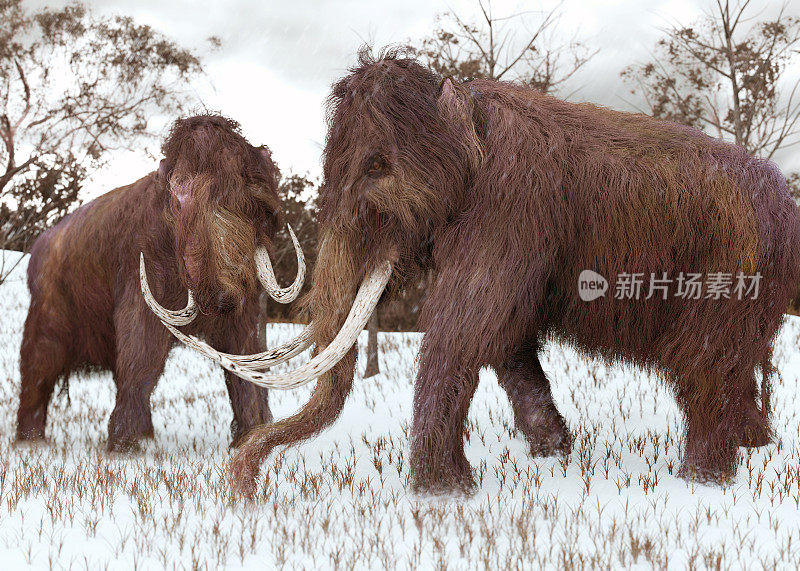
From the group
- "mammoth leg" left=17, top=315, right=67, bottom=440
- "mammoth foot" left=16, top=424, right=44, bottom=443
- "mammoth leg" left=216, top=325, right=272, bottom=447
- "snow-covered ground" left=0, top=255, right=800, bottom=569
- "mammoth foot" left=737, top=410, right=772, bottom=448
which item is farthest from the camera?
"mammoth foot" left=16, top=424, right=44, bottom=443

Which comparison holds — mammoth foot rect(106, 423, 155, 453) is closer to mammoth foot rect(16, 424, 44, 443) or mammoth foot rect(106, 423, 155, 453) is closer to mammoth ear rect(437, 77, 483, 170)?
mammoth foot rect(16, 424, 44, 443)

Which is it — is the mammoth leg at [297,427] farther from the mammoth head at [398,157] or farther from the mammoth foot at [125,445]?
the mammoth foot at [125,445]

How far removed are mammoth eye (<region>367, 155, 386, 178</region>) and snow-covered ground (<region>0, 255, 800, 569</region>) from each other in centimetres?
144

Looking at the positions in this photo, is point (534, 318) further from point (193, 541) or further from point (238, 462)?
point (193, 541)

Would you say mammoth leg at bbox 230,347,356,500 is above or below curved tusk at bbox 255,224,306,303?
below

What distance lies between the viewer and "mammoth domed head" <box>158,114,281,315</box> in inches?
168

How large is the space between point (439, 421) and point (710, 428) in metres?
1.29

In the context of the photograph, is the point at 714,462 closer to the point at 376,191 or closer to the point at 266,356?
the point at 376,191

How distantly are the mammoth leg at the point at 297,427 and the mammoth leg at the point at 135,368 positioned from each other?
4.77 feet

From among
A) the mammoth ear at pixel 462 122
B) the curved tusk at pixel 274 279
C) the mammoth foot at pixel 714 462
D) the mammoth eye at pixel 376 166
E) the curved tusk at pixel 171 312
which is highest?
the mammoth ear at pixel 462 122

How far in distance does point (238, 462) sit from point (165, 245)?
5.72 ft

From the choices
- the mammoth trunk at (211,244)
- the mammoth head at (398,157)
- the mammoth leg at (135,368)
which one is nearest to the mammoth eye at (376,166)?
the mammoth head at (398,157)

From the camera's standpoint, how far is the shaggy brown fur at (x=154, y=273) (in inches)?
170

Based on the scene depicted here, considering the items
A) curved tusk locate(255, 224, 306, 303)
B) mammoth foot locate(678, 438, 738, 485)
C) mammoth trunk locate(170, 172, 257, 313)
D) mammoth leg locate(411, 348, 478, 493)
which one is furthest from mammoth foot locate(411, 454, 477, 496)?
mammoth trunk locate(170, 172, 257, 313)
